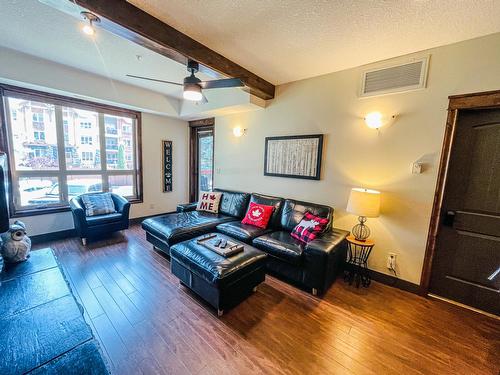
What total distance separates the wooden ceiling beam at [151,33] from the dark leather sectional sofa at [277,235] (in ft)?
6.83

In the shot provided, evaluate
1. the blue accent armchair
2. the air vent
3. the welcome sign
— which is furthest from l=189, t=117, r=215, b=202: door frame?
the air vent

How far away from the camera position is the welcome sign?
16.0 ft

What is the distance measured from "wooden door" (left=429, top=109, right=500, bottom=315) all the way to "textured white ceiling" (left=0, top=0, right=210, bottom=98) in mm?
3469

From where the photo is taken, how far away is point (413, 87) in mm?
2350

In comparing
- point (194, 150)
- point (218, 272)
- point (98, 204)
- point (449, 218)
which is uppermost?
point (194, 150)

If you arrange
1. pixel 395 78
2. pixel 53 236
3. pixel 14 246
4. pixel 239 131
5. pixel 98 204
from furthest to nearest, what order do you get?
pixel 239 131
pixel 98 204
pixel 53 236
pixel 395 78
pixel 14 246

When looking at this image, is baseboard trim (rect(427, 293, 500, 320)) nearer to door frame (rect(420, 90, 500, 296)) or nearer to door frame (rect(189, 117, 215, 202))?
door frame (rect(420, 90, 500, 296))

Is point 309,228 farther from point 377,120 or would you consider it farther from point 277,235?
point 377,120

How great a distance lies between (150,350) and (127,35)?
267 cm

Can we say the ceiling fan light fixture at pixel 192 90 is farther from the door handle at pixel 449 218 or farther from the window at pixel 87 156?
the door handle at pixel 449 218

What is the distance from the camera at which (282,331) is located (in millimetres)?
1821

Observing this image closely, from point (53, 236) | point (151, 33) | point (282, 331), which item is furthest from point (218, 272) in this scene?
point (53, 236)

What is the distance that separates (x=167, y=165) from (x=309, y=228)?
3.72m

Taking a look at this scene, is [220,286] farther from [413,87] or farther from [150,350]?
[413,87]
